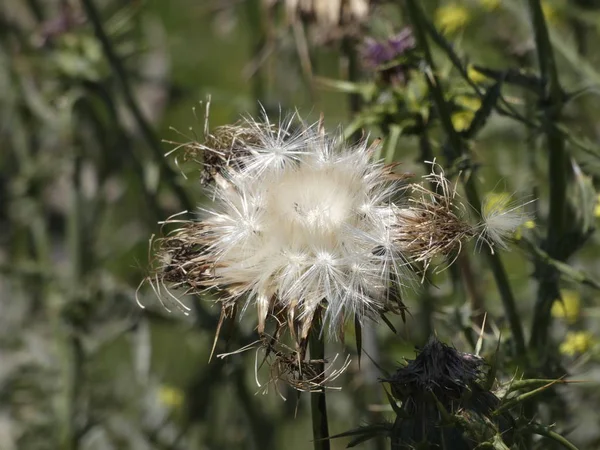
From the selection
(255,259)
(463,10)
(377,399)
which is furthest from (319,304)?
(463,10)

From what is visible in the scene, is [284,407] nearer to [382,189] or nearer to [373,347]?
[373,347]

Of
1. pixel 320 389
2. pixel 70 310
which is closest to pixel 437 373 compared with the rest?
pixel 320 389

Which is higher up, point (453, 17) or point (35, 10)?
point (35, 10)

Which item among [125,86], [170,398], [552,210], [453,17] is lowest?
[170,398]

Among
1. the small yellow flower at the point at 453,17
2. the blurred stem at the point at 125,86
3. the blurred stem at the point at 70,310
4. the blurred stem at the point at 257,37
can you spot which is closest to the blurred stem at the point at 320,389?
the blurred stem at the point at 125,86

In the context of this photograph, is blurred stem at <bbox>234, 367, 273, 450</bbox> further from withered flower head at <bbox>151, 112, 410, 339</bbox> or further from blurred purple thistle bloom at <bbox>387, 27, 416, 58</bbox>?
withered flower head at <bbox>151, 112, 410, 339</bbox>

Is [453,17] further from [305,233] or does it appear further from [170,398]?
[305,233]
